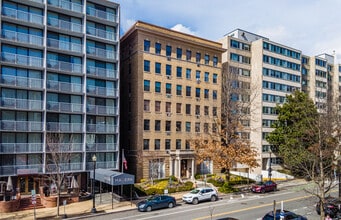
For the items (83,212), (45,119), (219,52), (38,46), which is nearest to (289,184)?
(219,52)

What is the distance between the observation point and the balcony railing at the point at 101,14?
40.5 metres

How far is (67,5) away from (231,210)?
3244cm

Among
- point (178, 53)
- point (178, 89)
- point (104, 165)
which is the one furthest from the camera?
point (178, 53)

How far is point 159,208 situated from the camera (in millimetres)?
30453

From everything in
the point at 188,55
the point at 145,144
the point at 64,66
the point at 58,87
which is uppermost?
the point at 188,55

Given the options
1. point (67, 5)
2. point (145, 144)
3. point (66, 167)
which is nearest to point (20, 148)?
point (66, 167)

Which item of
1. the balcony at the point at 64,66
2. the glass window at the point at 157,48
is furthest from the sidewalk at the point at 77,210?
the glass window at the point at 157,48

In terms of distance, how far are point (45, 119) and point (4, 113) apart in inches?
178

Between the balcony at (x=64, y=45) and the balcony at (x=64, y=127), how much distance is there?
9.81 meters

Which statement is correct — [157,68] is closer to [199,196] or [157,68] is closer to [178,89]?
[178,89]

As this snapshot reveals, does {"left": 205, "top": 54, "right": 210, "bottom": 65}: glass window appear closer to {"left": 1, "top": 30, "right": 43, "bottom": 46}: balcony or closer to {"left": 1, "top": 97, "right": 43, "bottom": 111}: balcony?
{"left": 1, "top": 30, "right": 43, "bottom": 46}: balcony

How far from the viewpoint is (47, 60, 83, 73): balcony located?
37.5m

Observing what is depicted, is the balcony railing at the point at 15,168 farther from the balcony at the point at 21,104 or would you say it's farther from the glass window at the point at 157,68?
the glass window at the point at 157,68

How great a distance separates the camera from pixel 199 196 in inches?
1308
